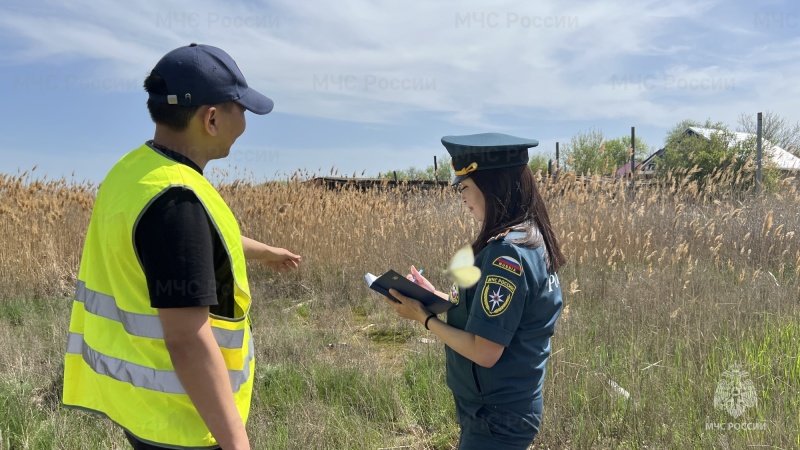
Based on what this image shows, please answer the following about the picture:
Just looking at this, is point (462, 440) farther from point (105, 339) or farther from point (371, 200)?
point (371, 200)

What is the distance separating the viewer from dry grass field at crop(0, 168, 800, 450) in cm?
314

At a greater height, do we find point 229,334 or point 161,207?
point 161,207

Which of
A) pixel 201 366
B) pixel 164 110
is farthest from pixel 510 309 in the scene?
pixel 164 110

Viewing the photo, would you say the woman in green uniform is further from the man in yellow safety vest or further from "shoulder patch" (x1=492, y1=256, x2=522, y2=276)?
the man in yellow safety vest

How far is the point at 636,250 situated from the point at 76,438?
6.10 m

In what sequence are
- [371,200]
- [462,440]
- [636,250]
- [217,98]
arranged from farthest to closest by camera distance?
[371,200], [636,250], [462,440], [217,98]

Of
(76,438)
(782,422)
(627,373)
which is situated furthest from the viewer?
(627,373)

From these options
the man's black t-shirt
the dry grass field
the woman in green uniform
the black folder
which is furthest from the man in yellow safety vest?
the dry grass field

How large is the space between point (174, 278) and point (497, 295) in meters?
A: 0.96

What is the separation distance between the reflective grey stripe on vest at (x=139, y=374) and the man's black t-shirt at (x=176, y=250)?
0.22m

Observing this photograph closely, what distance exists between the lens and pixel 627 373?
3.53m

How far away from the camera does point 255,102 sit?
1549 millimetres

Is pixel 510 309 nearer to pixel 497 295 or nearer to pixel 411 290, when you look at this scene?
pixel 497 295

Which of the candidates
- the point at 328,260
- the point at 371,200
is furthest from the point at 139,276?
the point at 371,200
